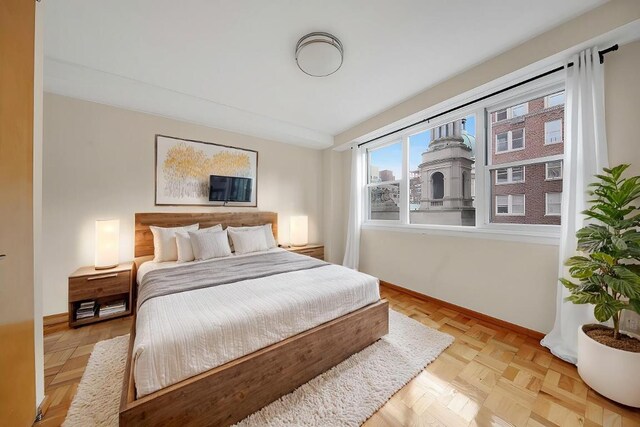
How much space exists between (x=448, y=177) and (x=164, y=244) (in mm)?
3603

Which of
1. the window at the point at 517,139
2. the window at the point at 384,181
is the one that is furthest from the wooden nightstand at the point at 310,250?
the window at the point at 517,139

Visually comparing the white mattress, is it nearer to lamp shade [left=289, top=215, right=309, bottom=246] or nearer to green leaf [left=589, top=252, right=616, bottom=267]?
green leaf [left=589, top=252, right=616, bottom=267]

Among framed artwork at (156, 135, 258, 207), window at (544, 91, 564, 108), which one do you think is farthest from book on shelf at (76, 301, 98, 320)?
window at (544, 91, 564, 108)

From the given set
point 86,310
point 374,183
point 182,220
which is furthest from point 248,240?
point 374,183

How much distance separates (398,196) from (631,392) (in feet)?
8.75

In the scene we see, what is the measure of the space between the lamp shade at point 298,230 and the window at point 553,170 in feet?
10.1

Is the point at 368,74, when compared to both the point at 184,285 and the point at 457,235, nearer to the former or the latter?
the point at 457,235

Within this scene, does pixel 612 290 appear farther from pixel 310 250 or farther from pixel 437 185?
pixel 310 250

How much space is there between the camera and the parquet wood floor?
129 cm

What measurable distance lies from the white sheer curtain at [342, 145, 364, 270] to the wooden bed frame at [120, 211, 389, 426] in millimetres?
1905

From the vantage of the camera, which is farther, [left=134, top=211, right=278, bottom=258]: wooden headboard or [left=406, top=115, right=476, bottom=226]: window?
[left=134, top=211, right=278, bottom=258]: wooden headboard

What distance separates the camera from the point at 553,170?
6.83ft

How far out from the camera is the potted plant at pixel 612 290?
132 centimetres

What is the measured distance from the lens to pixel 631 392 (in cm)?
131
